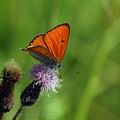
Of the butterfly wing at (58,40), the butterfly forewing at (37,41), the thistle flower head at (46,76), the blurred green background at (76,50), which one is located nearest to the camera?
the butterfly forewing at (37,41)

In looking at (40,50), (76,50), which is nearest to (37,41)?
(40,50)

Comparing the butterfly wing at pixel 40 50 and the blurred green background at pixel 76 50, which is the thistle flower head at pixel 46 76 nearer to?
the butterfly wing at pixel 40 50

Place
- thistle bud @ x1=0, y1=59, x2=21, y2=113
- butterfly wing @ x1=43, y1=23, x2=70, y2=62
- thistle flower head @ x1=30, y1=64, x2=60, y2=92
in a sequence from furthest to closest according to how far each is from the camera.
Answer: thistle flower head @ x1=30, y1=64, x2=60, y2=92
thistle bud @ x1=0, y1=59, x2=21, y2=113
butterfly wing @ x1=43, y1=23, x2=70, y2=62

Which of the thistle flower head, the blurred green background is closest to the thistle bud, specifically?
the thistle flower head

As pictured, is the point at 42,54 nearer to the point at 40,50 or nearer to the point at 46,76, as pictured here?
the point at 40,50

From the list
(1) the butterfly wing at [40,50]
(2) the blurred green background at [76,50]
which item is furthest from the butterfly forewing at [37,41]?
(2) the blurred green background at [76,50]

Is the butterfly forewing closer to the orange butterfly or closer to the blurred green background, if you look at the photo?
the orange butterfly
